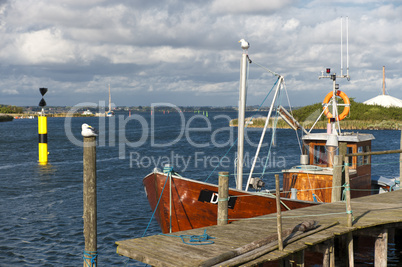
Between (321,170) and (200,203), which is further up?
(321,170)

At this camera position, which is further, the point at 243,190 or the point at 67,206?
the point at 67,206

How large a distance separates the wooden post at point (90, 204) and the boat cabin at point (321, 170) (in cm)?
823

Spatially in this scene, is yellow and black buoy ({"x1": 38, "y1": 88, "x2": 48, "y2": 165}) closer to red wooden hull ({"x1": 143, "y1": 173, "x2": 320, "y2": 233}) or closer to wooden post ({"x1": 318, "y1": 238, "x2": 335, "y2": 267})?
red wooden hull ({"x1": 143, "y1": 173, "x2": 320, "y2": 233})

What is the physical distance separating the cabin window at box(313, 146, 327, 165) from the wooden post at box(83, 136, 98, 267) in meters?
10.2

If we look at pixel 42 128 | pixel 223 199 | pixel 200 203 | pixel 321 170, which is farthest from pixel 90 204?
pixel 42 128

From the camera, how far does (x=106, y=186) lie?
2712 centimetres

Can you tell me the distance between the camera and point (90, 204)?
315 inches

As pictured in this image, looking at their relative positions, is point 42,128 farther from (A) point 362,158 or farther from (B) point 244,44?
(A) point 362,158

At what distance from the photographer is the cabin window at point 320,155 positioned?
15.7 metres

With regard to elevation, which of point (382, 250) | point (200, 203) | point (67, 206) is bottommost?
point (67, 206)

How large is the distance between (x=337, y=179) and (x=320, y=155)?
10.7ft

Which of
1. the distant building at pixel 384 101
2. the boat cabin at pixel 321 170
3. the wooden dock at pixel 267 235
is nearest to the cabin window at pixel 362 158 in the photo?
the boat cabin at pixel 321 170

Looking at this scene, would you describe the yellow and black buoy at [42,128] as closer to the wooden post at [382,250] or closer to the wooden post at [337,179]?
the wooden post at [337,179]

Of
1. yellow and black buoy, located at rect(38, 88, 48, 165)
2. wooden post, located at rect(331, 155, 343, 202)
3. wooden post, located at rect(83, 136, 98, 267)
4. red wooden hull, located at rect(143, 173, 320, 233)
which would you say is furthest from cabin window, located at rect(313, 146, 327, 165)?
yellow and black buoy, located at rect(38, 88, 48, 165)
